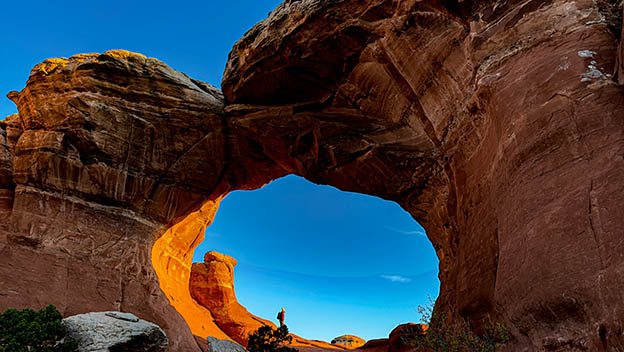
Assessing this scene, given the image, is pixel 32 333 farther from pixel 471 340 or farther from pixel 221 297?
pixel 221 297

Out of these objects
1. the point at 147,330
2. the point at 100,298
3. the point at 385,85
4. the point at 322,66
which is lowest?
the point at 147,330

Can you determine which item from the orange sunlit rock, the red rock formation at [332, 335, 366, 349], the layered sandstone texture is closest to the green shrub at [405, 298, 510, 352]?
the orange sunlit rock

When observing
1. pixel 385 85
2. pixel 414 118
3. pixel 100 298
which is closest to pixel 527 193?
pixel 414 118

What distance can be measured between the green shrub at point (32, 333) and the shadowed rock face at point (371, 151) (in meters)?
4.86

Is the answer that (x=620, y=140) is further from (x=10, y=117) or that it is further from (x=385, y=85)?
(x=10, y=117)

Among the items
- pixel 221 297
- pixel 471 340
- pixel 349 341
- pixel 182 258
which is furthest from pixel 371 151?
pixel 349 341

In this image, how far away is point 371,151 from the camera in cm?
1942

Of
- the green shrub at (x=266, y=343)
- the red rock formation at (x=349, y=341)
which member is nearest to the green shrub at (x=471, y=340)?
the green shrub at (x=266, y=343)

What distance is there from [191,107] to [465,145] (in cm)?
1615

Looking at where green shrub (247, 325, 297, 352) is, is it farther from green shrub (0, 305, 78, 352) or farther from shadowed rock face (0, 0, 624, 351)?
green shrub (0, 305, 78, 352)

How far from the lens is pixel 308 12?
687 inches

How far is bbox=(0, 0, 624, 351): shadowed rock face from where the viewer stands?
8.29 meters

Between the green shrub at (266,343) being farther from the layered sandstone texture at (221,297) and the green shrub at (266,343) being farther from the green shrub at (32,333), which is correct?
the layered sandstone texture at (221,297)

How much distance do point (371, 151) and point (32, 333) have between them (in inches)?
577
